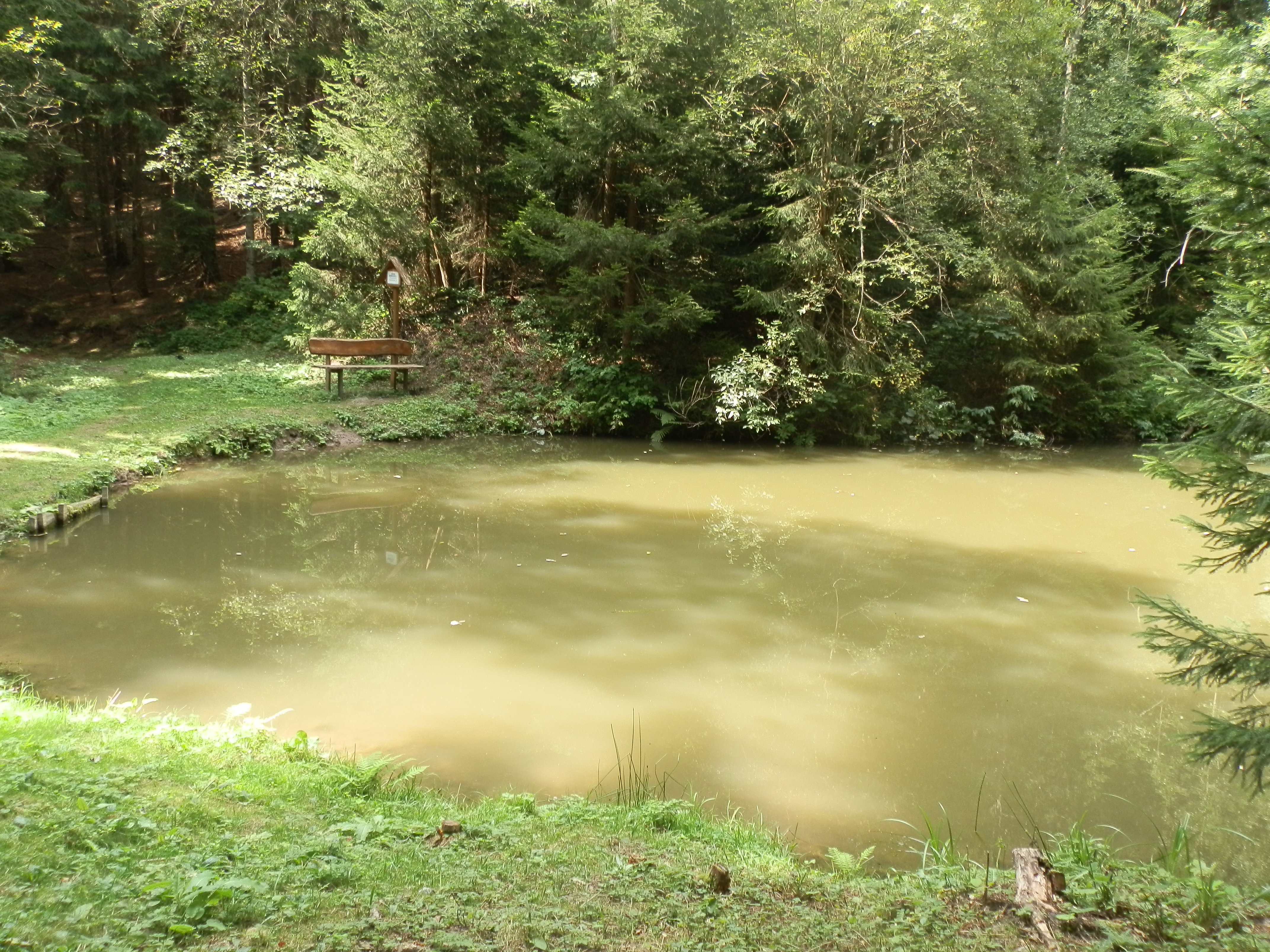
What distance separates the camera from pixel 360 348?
15.6m

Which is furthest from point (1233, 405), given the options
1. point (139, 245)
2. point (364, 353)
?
point (139, 245)

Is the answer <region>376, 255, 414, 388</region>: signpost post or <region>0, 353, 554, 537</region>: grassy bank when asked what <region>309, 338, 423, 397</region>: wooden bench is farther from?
<region>0, 353, 554, 537</region>: grassy bank

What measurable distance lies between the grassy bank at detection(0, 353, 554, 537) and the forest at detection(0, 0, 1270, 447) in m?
1.49

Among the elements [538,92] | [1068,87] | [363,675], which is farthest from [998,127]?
[363,675]

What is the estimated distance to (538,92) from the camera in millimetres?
18531

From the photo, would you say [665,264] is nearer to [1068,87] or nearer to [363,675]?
[1068,87]

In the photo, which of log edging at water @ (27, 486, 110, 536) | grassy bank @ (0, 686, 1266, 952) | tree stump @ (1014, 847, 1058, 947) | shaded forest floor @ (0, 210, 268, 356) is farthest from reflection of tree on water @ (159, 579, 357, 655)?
shaded forest floor @ (0, 210, 268, 356)

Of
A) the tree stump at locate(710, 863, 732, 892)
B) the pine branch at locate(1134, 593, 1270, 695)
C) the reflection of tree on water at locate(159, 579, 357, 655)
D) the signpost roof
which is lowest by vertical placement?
the reflection of tree on water at locate(159, 579, 357, 655)

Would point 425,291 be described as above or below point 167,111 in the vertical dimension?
below

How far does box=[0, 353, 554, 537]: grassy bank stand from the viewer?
9922mm

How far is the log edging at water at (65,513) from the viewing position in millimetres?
8172

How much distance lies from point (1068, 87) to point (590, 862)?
70.9 feet

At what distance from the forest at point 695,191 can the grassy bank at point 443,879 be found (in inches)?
481

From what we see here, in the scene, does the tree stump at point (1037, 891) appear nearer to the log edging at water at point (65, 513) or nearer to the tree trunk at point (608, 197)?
the log edging at water at point (65, 513)
